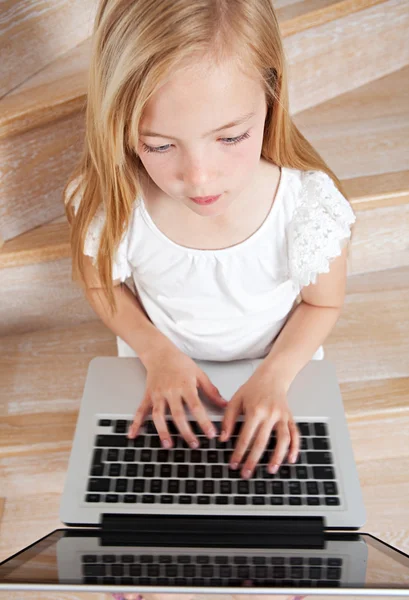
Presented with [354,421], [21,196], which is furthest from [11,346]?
[354,421]

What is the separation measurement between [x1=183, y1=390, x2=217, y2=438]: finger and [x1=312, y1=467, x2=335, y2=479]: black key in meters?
0.14

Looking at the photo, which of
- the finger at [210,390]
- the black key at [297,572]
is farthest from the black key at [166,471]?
the black key at [297,572]

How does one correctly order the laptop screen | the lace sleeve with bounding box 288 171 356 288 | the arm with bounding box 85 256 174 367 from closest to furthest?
the laptop screen
the lace sleeve with bounding box 288 171 356 288
the arm with bounding box 85 256 174 367

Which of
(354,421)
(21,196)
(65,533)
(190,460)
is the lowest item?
(65,533)

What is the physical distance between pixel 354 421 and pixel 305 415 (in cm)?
28

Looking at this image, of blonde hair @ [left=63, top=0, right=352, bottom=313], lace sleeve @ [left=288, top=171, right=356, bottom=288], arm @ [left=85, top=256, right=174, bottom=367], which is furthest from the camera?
arm @ [left=85, top=256, right=174, bottom=367]

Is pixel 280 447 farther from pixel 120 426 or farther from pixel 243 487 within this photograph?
pixel 120 426

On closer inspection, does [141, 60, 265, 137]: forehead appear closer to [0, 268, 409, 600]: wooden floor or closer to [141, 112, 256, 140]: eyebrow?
[141, 112, 256, 140]: eyebrow

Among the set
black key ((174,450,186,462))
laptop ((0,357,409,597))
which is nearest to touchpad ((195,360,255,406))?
laptop ((0,357,409,597))

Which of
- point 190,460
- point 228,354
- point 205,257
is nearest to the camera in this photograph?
point 190,460

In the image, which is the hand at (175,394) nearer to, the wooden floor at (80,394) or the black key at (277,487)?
the black key at (277,487)

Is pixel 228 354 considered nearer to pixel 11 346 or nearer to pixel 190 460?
pixel 190 460

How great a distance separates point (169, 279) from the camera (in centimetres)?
98

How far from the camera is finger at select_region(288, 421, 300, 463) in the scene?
81 centimetres
